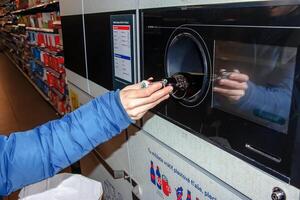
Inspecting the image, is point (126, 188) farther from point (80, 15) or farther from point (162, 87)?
point (80, 15)

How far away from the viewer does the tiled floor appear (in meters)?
4.79

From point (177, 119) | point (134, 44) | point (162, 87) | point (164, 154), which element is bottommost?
point (164, 154)

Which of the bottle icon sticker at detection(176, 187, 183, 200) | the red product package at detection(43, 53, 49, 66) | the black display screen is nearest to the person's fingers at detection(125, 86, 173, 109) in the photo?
the black display screen

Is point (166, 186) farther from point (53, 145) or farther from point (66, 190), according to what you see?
point (66, 190)

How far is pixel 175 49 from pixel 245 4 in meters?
0.33

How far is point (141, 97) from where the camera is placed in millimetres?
898

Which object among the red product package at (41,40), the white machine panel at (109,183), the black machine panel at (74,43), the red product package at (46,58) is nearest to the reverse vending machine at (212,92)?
the white machine panel at (109,183)

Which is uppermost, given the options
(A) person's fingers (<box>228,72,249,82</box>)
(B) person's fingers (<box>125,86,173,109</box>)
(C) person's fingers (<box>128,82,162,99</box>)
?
(A) person's fingers (<box>228,72,249,82</box>)

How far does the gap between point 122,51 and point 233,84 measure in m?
0.64

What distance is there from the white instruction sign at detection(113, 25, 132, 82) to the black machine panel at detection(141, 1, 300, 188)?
0.89ft

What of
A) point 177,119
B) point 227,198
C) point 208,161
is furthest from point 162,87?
point 227,198

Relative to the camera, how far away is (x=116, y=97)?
92cm

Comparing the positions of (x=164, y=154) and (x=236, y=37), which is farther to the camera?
(x=164, y=154)

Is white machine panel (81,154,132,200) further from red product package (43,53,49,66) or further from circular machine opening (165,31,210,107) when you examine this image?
red product package (43,53,49,66)
